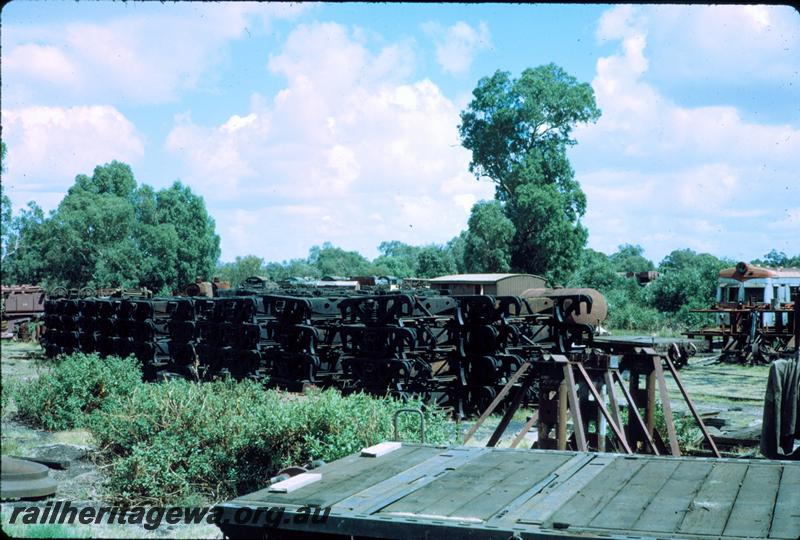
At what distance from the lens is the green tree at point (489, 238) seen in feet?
136

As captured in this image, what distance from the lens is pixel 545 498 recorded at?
3.90 meters

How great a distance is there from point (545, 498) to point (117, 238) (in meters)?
41.2

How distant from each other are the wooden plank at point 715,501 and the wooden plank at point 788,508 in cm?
21

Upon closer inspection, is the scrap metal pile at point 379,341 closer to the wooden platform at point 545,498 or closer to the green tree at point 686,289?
the wooden platform at point 545,498

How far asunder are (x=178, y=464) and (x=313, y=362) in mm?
6123

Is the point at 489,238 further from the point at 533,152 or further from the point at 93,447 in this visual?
the point at 93,447

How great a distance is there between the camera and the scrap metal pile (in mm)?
14289

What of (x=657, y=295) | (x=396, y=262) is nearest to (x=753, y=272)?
(x=657, y=295)

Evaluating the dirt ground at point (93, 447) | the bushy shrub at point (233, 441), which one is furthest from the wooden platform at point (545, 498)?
the bushy shrub at point (233, 441)

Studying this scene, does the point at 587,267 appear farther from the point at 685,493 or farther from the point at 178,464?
the point at 685,493

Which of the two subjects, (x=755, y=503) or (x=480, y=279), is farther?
(x=480, y=279)

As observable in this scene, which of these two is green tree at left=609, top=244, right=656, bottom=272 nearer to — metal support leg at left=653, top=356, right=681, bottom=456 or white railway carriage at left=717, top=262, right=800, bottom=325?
white railway carriage at left=717, top=262, right=800, bottom=325

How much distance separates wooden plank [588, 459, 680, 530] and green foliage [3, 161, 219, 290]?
1241 inches

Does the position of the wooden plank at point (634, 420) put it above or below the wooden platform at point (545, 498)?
below
